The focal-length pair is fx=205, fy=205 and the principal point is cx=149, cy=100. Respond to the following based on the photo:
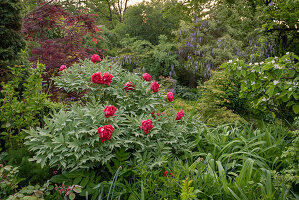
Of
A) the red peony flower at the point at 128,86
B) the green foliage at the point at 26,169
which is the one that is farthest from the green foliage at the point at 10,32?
the red peony flower at the point at 128,86

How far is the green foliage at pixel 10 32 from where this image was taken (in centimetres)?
283

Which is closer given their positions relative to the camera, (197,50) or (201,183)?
(201,183)

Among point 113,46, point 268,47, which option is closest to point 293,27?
point 268,47

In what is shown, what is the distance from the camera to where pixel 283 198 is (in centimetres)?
178

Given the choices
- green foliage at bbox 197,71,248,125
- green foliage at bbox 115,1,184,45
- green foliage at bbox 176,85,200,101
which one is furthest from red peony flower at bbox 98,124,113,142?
green foliage at bbox 115,1,184,45

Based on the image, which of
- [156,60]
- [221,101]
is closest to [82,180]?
[221,101]

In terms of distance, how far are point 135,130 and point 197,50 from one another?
817cm

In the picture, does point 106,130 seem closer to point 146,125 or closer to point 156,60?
point 146,125

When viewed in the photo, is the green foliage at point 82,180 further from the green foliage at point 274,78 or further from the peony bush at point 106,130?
the green foliage at point 274,78

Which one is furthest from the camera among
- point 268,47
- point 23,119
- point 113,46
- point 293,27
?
point 113,46

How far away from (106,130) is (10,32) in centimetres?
220

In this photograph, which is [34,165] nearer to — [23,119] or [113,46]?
[23,119]

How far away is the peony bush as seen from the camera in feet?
6.68

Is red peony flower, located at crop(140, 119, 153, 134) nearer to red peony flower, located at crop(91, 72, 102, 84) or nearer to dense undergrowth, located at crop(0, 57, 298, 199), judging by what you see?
dense undergrowth, located at crop(0, 57, 298, 199)
